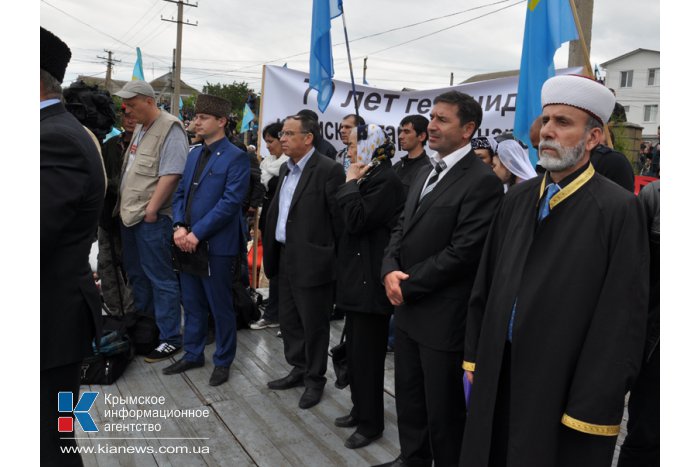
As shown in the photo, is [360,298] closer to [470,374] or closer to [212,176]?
[470,374]

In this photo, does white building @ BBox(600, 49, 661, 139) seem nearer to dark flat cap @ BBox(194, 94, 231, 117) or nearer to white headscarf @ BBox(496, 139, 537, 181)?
white headscarf @ BBox(496, 139, 537, 181)

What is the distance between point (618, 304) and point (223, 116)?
3.24 metres

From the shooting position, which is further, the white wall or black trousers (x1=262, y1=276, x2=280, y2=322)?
the white wall

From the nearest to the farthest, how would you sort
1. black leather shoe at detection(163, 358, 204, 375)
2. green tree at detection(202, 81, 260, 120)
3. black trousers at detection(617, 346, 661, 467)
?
black trousers at detection(617, 346, 661, 467) < black leather shoe at detection(163, 358, 204, 375) < green tree at detection(202, 81, 260, 120)

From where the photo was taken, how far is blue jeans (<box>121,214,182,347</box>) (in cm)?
450

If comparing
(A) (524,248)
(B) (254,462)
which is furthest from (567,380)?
(B) (254,462)

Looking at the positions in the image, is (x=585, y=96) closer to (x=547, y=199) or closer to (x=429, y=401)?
(x=547, y=199)

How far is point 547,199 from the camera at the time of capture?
2.08m

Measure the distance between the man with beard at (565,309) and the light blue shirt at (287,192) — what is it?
2.08 m

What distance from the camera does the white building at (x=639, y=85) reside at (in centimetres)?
5500

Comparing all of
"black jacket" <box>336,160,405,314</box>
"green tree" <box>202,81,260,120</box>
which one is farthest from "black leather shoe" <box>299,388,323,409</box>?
"green tree" <box>202,81,260,120</box>

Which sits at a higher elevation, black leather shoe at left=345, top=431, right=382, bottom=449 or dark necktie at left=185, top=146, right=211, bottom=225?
dark necktie at left=185, top=146, right=211, bottom=225

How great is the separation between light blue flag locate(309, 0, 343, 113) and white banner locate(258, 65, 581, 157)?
164cm

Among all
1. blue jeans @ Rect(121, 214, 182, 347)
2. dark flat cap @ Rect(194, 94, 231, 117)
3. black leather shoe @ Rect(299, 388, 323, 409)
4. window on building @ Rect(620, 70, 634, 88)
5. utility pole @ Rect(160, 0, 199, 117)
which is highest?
window on building @ Rect(620, 70, 634, 88)
